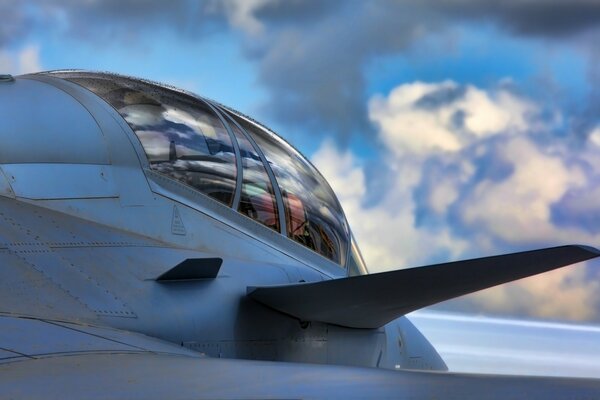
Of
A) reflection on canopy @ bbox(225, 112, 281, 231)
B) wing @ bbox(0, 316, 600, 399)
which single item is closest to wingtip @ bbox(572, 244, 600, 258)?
wing @ bbox(0, 316, 600, 399)

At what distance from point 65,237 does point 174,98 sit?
7.92 ft

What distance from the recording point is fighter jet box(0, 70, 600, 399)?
141 inches

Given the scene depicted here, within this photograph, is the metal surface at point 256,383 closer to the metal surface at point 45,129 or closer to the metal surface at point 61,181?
the metal surface at point 61,181

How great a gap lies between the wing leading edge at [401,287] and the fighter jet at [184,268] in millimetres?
20

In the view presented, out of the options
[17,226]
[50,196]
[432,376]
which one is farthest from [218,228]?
[432,376]

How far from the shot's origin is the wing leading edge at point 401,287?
227 inches

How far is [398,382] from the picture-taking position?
137 inches

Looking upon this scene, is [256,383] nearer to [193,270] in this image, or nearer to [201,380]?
[201,380]

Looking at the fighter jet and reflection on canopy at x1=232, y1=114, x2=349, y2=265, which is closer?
the fighter jet

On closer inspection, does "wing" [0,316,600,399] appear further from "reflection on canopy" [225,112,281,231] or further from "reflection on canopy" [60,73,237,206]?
"reflection on canopy" [225,112,281,231]

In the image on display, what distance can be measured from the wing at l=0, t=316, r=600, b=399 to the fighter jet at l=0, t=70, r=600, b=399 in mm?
14

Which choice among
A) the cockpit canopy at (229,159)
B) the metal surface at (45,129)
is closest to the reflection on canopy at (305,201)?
the cockpit canopy at (229,159)

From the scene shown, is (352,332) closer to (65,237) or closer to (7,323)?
(65,237)

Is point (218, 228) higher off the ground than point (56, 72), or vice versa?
point (56, 72)
